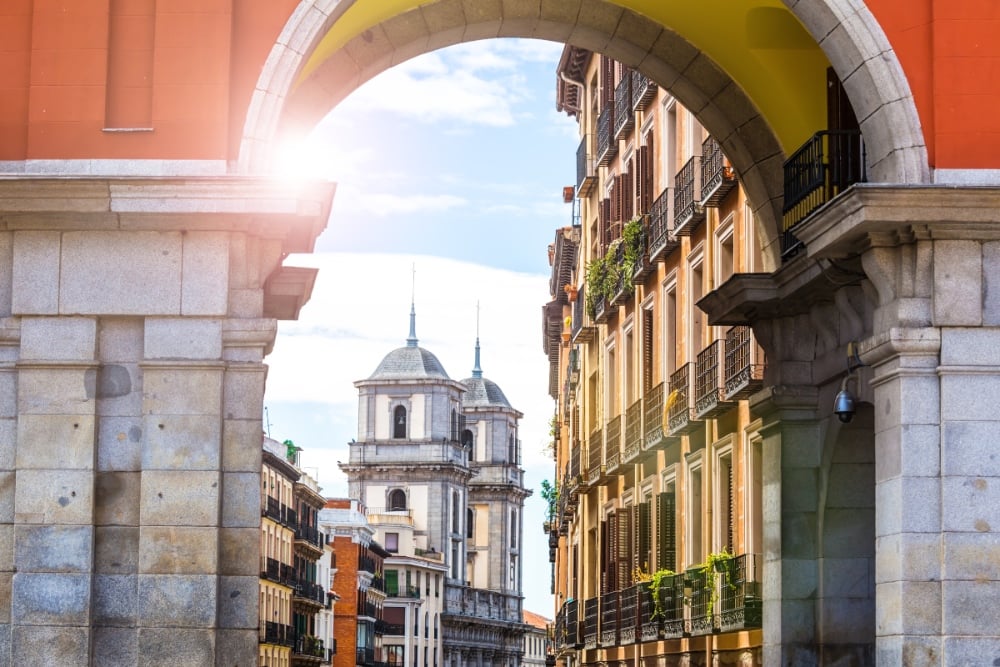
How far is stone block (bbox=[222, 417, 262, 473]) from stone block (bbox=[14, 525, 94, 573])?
1282mm

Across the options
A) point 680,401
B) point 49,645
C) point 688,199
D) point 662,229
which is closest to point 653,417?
point 680,401

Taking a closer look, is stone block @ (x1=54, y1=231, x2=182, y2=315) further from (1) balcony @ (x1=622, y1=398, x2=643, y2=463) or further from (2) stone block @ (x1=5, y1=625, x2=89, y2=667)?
(1) balcony @ (x1=622, y1=398, x2=643, y2=463)

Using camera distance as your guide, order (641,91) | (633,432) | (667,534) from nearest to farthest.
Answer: (667,534)
(633,432)
(641,91)

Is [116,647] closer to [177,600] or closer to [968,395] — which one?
[177,600]

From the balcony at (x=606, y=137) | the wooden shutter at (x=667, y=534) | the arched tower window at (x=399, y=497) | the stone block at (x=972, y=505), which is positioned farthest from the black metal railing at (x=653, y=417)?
the arched tower window at (x=399, y=497)

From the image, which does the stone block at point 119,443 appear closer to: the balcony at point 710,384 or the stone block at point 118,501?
the stone block at point 118,501

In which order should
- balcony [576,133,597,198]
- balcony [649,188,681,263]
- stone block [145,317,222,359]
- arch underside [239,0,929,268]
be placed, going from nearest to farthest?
1. stone block [145,317,222,359]
2. arch underside [239,0,929,268]
3. balcony [649,188,681,263]
4. balcony [576,133,597,198]

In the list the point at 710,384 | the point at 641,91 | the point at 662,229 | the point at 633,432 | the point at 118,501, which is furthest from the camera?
the point at 641,91

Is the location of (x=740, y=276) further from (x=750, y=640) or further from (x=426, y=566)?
(x=426, y=566)

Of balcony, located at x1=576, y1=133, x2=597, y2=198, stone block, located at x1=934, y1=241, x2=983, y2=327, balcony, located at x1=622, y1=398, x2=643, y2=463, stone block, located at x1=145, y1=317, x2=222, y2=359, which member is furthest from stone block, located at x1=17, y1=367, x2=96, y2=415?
balcony, located at x1=576, y1=133, x2=597, y2=198

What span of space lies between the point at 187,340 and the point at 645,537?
20.9 m

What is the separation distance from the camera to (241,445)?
1978 centimetres

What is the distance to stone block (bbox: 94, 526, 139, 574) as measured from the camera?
19.6m

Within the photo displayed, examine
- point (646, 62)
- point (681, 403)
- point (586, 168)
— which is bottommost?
point (681, 403)
